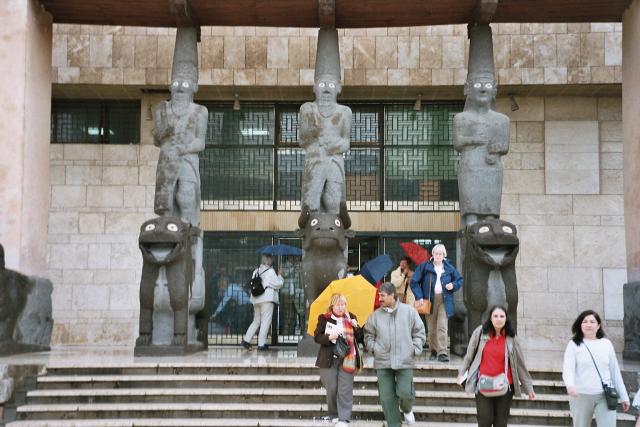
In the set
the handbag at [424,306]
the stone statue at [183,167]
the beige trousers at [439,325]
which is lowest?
the beige trousers at [439,325]

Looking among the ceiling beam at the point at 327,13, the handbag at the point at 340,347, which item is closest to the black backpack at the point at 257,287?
the ceiling beam at the point at 327,13

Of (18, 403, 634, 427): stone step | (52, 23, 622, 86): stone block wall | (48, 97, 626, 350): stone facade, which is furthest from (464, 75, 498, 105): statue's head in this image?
(18, 403, 634, 427): stone step

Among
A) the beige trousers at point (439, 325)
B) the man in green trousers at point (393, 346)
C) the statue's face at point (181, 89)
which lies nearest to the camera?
the man in green trousers at point (393, 346)

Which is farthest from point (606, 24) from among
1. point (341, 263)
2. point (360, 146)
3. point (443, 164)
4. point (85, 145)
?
point (85, 145)

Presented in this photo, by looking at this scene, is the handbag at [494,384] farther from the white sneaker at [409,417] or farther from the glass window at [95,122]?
the glass window at [95,122]

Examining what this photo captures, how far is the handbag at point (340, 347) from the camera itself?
8539mm

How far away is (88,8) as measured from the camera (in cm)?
1444

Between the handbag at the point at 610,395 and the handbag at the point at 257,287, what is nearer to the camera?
the handbag at the point at 610,395

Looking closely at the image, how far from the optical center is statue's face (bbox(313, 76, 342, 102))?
1353cm

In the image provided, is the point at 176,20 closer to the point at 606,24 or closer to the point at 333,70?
the point at 333,70

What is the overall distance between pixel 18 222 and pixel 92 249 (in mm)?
4269

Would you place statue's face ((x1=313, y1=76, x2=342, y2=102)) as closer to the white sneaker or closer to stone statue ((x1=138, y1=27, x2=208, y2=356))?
stone statue ((x1=138, y1=27, x2=208, y2=356))

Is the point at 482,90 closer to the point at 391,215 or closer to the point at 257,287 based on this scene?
the point at 391,215

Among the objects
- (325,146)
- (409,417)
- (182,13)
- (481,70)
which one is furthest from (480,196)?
(182,13)
